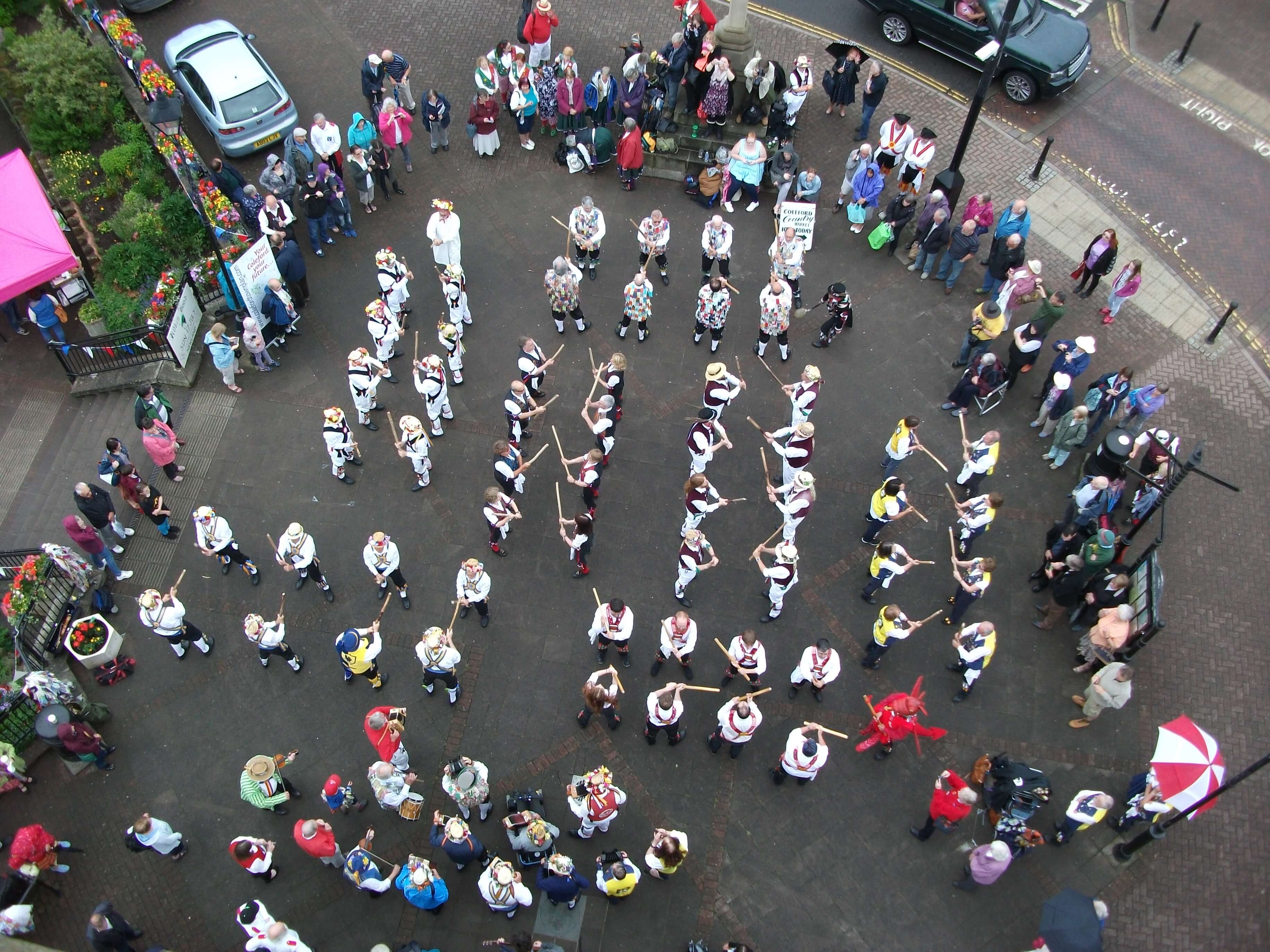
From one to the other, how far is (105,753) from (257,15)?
16316 millimetres

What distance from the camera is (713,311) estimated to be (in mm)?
15258

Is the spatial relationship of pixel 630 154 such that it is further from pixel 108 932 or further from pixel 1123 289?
pixel 108 932

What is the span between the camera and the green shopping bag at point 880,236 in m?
17.1

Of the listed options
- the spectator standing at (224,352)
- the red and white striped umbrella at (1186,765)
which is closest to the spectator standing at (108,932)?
the spectator standing at (224,352)

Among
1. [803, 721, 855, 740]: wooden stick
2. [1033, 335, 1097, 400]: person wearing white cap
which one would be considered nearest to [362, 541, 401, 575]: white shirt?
[803, 721, 855, 740]: wooden stick

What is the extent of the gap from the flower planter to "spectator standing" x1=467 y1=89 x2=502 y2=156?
429 inches

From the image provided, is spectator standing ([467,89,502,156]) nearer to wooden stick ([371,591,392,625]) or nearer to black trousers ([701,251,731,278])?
black trousers ([701,251,731,278])

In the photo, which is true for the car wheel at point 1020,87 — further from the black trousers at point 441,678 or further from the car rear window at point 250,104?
the black trousers at point 441,678

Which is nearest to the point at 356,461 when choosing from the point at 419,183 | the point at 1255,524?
the point at 419,183

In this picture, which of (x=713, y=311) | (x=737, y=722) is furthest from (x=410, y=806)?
(x=713, y=311)

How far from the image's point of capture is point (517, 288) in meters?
17.1

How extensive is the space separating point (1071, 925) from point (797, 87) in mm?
14324

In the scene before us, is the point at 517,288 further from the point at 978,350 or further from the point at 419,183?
the point at 978,350

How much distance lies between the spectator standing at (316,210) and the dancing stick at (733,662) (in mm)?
10294
